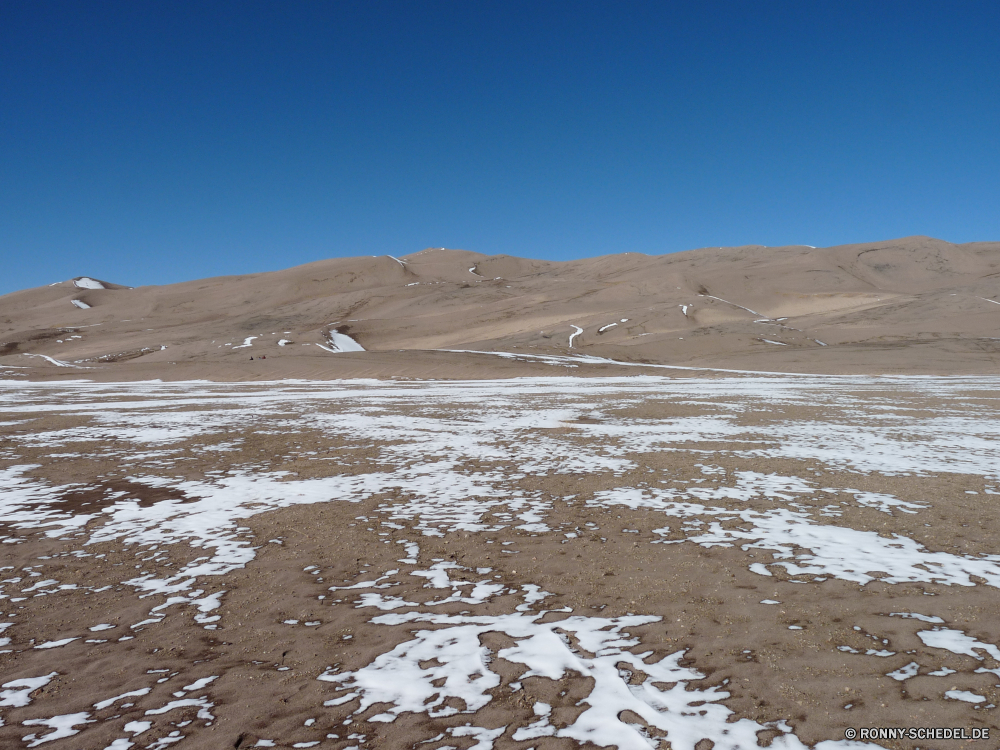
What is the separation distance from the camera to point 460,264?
5340 inches

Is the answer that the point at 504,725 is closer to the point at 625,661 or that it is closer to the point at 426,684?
the point at 426,684

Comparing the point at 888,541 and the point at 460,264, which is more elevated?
the point at 460,264

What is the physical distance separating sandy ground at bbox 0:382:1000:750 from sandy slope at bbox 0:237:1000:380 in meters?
36.6

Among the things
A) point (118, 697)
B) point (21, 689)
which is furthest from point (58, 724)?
point (21, 689)

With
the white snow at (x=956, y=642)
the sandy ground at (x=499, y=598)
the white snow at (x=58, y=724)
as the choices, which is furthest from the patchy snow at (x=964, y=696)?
the white snow at (x=58, y=724)

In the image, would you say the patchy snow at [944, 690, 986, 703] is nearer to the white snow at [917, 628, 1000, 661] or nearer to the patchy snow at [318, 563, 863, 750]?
the white snow at [917, 628, 1000, 661]

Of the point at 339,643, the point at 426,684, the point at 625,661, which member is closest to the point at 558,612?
the point at 625,661

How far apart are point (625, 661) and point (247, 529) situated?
524 centimetres

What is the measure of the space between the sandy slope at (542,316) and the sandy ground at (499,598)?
36636mm

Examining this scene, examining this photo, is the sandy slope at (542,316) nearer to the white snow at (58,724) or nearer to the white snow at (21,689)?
the white snow at (21,689)

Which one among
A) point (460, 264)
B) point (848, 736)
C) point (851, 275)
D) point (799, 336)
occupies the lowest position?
point (848, 736)

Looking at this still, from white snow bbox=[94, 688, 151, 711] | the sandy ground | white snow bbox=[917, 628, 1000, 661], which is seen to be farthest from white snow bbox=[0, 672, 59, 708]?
white snow bbox=[917, 628, 1000, 661]

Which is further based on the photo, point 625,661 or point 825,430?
point 825,430

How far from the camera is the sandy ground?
3658mm
